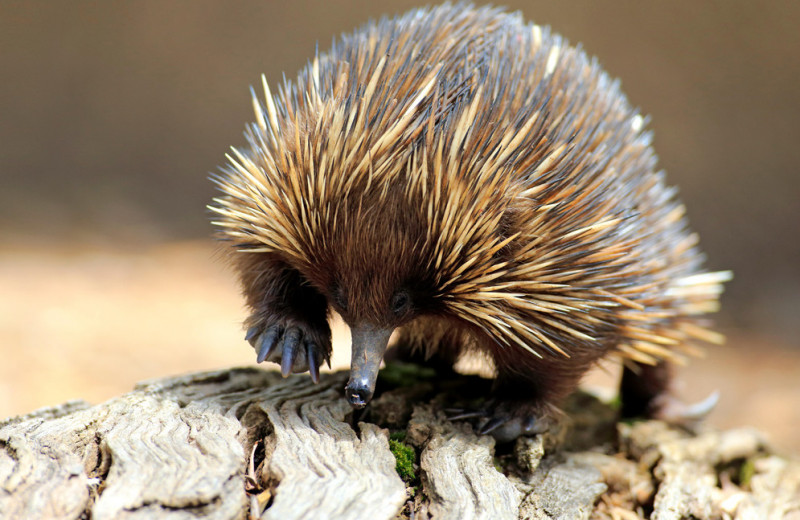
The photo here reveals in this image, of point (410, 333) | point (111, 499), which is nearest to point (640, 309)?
point (410, 333)

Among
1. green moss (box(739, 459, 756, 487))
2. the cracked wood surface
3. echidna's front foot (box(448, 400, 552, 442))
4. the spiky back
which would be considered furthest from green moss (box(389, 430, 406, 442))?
green moss (box(739, 459, 756, 487))

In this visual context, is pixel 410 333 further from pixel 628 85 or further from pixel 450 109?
pixel 628 85

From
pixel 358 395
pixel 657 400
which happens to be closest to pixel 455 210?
pixel 358 395

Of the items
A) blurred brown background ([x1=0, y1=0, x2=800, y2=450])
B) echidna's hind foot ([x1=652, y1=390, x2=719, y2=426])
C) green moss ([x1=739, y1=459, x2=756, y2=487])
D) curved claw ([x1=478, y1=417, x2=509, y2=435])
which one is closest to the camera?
curved claw ([x1=478, y1=417, x2=509, y2=435])

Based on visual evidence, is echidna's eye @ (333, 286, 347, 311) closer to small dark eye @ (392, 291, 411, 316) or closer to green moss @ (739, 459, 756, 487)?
small dark eye @ (392, 291, 411, 316)

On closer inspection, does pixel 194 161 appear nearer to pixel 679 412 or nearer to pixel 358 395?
pixel 679 412

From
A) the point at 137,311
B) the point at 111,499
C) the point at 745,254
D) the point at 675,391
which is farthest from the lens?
the point at 745,254
